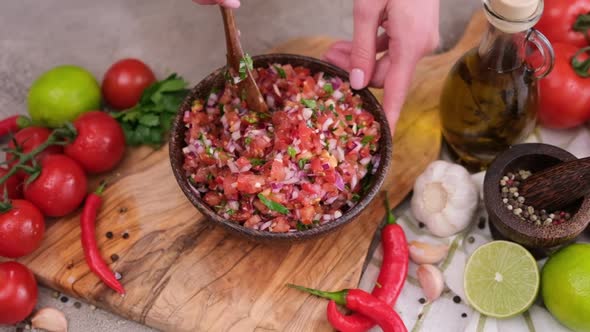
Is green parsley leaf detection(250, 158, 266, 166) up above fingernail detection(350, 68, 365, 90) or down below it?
below

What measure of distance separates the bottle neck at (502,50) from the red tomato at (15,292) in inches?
64.2

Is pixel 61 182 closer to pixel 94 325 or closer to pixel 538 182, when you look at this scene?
pixel 94 325

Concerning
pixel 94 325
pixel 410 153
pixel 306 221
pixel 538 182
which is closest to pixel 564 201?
pixel 538 182

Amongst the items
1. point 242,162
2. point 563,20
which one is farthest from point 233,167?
point 563,20

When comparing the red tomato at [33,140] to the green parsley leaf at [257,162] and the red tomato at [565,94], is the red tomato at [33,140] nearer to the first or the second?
the green parsley leaf at [257,162]

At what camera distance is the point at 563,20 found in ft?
8.34

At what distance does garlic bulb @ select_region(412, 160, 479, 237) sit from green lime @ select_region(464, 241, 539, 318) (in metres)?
0.14

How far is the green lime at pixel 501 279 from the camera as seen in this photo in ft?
7.02

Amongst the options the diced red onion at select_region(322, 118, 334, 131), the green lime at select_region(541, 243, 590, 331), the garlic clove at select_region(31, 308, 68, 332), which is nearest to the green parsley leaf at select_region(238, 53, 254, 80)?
the diced red onion at select_region(322, 118, 334, 131)

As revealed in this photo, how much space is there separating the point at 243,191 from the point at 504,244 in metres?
0.85

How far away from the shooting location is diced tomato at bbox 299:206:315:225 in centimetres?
203

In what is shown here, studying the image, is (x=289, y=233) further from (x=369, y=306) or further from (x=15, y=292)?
(x=15, y=292)

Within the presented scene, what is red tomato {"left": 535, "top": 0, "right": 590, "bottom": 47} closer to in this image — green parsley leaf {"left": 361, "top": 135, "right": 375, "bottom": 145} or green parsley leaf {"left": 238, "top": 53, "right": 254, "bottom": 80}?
green parsley leaf {"left": 361, "top": 135, "right": 375, "bottom": 145}

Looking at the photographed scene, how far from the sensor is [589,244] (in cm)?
220
